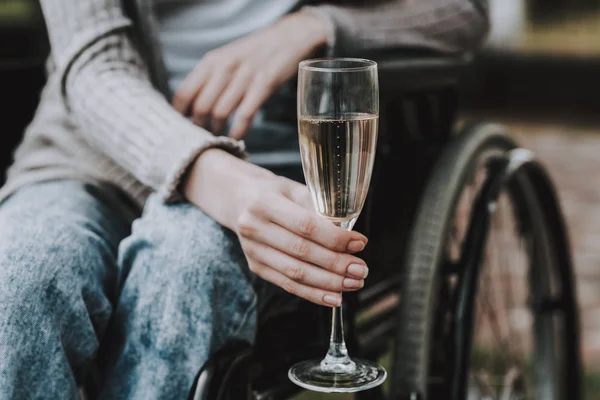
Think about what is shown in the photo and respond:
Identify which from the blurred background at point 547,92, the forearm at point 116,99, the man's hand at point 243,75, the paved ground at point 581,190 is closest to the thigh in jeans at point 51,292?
the forearm at point 116,99

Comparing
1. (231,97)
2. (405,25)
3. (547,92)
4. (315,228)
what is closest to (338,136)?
(315,228)

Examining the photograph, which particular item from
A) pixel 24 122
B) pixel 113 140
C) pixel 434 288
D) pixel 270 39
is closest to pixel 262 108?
pixel 270 39

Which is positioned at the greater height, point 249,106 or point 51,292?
point 249,106

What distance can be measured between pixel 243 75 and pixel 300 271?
1.23ft

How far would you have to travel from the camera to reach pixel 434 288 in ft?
4.88

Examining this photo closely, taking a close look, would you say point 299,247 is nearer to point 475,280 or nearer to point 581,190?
point 475,280

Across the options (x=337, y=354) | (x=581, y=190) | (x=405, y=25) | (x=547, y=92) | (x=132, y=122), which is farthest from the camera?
(x=547, y=92)

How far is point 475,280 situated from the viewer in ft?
4.75

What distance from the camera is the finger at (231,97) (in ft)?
4.25

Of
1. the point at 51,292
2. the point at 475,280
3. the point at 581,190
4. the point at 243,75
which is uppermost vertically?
the point at 243,75

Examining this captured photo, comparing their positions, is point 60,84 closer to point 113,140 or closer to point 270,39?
point 113,140

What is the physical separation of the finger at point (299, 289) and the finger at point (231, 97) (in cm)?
29

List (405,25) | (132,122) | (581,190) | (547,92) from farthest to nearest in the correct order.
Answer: (547,92) → (581,190) → (405,25) → (132,122)

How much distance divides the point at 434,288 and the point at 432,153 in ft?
1.00
